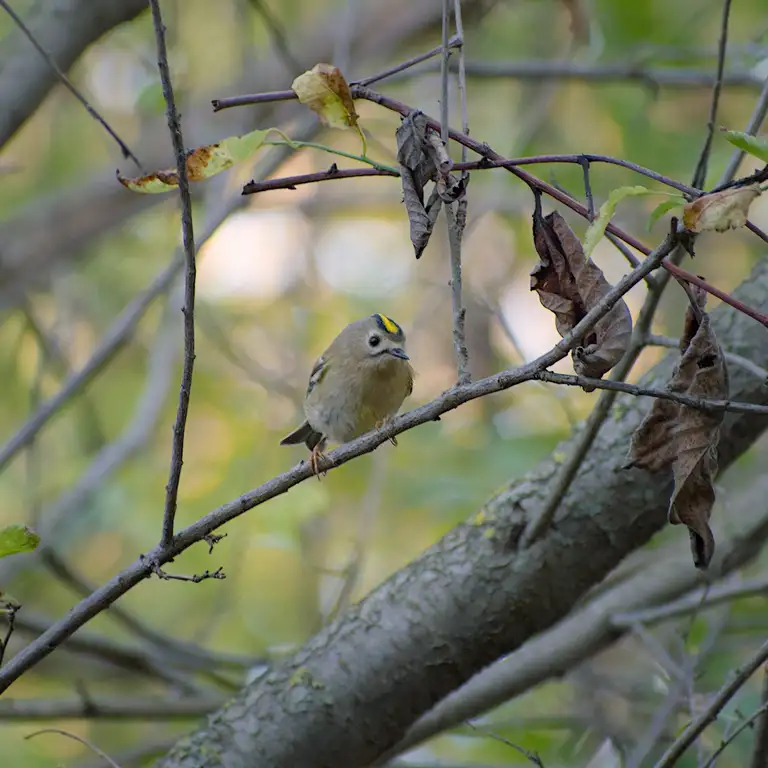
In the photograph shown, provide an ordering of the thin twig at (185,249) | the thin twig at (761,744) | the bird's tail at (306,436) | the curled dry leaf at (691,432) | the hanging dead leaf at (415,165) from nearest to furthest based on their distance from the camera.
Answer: the thin twig at (185,249) → the hanging dead leaf at (415,165) → the curled dry leaf at (691,432) → the thin twig at (761,744) → the bird's tail at (306,436)

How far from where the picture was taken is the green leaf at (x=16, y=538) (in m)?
1.58

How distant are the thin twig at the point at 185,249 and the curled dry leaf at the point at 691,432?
76cm

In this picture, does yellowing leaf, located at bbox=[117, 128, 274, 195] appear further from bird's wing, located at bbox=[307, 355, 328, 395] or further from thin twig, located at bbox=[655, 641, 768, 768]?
bird's wing, located at bbox=[307, 355, 328, 395]

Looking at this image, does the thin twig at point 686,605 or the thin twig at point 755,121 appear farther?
the thin twig at point 686,605

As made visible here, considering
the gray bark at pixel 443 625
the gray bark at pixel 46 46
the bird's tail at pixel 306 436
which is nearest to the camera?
the gray bark at pixel 443 625

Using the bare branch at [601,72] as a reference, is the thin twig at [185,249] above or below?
below

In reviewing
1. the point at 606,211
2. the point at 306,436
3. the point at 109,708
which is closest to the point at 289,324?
the point at 306,436

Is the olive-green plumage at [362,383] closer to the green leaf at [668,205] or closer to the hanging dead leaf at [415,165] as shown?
the hanging dead leaf at [415,165]

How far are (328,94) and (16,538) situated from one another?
847mm

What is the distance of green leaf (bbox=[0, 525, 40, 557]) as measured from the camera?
1.58 metres

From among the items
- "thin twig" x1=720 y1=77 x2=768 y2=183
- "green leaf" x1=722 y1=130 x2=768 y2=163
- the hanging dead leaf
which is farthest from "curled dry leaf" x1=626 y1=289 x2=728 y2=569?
"thin twig" x1=720 y1=77 x2=768 y2=183

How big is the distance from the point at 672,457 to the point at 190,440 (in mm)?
4195

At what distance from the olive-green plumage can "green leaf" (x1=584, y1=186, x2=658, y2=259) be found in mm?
1960

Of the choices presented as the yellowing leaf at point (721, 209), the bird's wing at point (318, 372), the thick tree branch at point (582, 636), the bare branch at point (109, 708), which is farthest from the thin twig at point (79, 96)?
the thick tree branch at point (582, 636)
